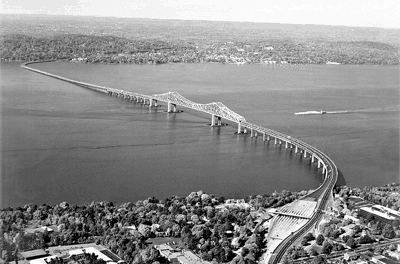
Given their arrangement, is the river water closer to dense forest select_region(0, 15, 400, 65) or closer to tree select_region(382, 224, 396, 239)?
tree select_region(382, 224, 396, 239)

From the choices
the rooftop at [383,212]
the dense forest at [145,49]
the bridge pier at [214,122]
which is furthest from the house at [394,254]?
the dense forest at [145,49]

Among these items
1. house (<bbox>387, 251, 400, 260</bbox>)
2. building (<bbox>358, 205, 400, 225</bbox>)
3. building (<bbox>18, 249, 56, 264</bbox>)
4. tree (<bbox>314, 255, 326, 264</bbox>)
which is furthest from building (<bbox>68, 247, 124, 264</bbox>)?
building (<bbox>358, 205, 400, 225</bbox>)

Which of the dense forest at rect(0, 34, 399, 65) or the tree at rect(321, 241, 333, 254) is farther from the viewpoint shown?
the dense forest at rect(0, 34, 399, 65)

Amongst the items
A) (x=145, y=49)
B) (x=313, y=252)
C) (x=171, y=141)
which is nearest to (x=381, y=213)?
(x=313, y=252)

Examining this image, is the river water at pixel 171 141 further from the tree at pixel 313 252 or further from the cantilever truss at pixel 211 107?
the tree at pixel 313 252

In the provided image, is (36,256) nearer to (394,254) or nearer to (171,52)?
(394,254)

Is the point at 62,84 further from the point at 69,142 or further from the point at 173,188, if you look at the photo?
the point at 173,188

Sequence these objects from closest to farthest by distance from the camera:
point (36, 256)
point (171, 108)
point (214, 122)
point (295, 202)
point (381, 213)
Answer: point (36, 256), point (381, 213), point (295, 202), point (214, 122), point (171, 108)

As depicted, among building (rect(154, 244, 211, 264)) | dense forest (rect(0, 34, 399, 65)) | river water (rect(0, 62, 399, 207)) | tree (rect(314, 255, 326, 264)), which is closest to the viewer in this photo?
tree (rect(314, 255, 326, 264))
